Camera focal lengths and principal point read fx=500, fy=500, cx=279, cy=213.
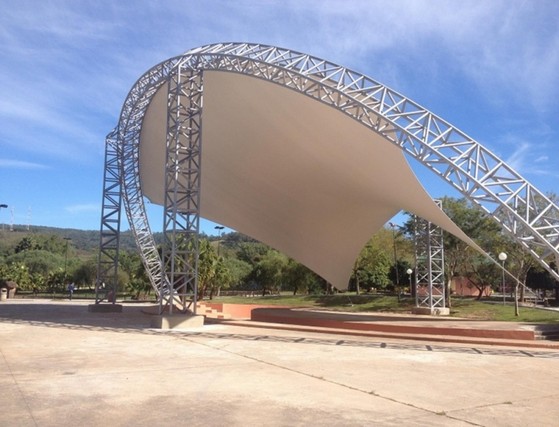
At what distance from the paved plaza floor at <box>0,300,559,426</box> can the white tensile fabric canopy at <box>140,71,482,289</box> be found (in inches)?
316

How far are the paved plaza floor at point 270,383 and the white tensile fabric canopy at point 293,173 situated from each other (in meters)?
8.03

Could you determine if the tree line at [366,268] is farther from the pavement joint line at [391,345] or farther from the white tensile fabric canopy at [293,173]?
the pavement joint line at [391,345]

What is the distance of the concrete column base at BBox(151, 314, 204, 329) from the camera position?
57.2 ft

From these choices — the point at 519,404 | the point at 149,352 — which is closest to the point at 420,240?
the point at 149,352

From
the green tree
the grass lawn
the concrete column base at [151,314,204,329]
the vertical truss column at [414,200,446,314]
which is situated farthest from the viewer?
the green tree

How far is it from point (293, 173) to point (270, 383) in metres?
16.0

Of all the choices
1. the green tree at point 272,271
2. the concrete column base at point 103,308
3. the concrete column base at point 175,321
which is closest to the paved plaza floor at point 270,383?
the concrete column base at point 175,321

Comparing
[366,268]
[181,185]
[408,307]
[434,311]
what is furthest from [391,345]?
[366,268]

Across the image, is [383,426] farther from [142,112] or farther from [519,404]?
[142,112]

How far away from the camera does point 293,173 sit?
2338 centimetres

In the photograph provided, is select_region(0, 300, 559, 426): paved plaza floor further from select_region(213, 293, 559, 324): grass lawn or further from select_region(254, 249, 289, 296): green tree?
select_region(254, 249, 289, 296): green tree

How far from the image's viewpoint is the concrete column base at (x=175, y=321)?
57.2 ft

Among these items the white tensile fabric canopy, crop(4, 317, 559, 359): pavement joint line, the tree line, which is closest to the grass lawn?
the tree line

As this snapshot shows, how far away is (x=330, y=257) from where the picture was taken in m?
27.4
